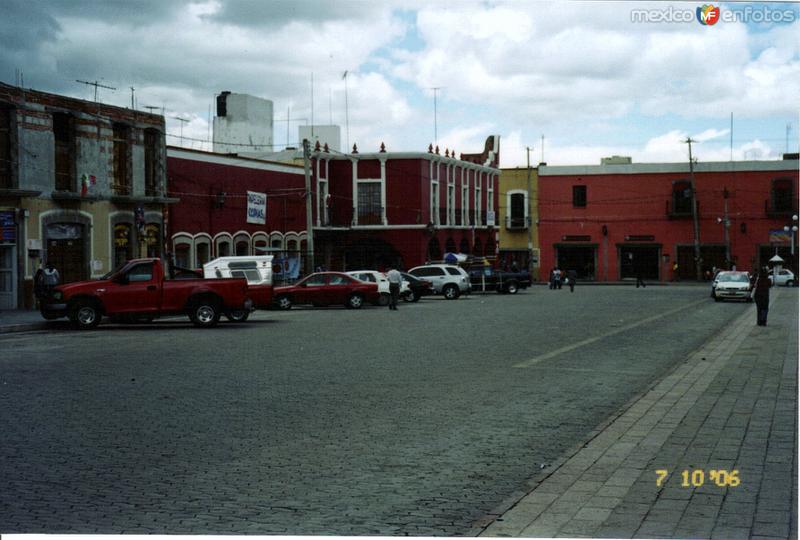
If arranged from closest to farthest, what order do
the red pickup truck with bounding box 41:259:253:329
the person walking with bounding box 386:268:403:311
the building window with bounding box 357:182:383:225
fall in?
the red pickup truck with bounding box 41:259:253:329, the person walking with bounding box 386:268:403:311, the building window with bounding box 357:182:383:225

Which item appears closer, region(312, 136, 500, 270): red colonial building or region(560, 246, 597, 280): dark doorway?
region(312, 136, 500, 270): red colonial building

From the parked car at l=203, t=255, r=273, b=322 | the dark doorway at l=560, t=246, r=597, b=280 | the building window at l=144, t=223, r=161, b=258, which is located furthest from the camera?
the dark doorway at l=560, t=246, r=597, b=280

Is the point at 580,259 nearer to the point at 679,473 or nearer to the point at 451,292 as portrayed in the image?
the point at 451,292

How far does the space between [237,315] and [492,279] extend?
23.1m

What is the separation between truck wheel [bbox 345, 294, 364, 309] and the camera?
33.6 metres

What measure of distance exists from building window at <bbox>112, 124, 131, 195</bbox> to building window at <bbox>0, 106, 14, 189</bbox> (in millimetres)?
5184

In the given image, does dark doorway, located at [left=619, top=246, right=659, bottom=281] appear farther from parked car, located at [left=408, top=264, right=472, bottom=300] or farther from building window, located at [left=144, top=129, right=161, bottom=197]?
building window, located at [left=144, top=129, right=161, bottom=197]

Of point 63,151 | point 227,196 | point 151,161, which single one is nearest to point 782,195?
point 227,196

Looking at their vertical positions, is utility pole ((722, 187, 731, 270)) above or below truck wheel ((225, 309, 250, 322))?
above

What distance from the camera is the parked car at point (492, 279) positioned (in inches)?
1854

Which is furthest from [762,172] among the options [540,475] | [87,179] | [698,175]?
[540,475]

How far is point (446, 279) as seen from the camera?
4212cm

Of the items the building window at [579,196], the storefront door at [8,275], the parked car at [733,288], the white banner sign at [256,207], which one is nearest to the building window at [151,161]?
the storefront door at [8,275]

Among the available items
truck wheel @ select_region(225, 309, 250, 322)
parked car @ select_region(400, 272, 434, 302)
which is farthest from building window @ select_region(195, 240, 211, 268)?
truck wheel @ select_region(225, 309, 250, 322)
